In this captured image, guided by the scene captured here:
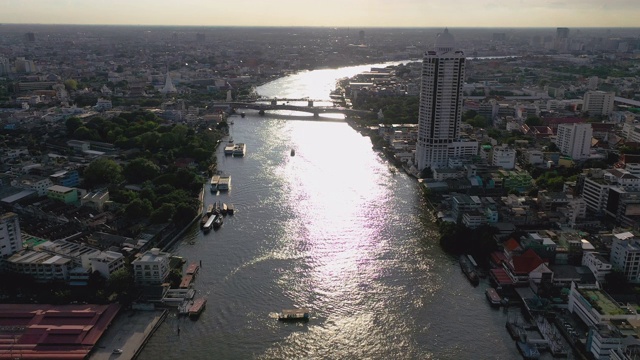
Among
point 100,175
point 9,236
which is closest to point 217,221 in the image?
point 9,236

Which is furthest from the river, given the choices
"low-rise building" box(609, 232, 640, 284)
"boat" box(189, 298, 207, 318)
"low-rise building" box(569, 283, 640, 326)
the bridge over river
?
the bridge over river

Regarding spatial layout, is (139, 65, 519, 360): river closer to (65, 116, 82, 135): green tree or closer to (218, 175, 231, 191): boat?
(218, 175, 231, 191): boat

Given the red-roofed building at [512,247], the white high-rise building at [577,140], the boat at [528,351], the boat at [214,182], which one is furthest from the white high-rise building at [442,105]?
the boat at [528,351]

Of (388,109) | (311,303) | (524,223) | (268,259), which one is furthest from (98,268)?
(388,109)

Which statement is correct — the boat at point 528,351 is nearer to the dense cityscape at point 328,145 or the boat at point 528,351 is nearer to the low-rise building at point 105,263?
the dense cityscape at point 328,145

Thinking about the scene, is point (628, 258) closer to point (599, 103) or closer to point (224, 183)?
point (224, 183)

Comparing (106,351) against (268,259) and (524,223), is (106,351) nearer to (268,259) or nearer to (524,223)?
(268,259)
